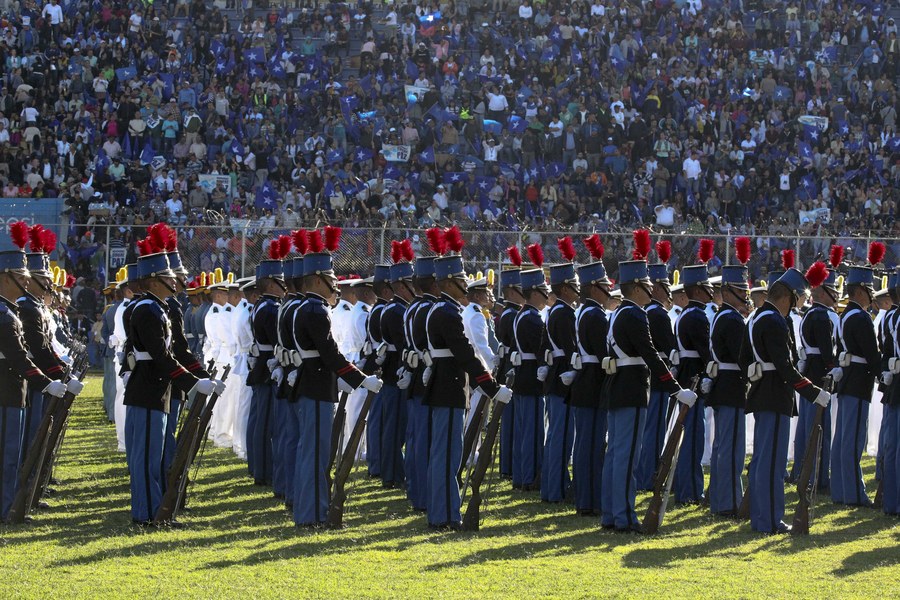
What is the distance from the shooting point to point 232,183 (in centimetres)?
2797

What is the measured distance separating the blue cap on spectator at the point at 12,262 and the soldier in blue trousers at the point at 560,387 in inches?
165

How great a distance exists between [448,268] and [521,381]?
111 inches

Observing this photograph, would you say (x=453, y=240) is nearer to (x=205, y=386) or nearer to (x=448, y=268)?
(x=448, y=268)

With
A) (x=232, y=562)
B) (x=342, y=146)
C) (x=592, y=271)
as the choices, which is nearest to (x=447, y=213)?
(x=342, y=146)

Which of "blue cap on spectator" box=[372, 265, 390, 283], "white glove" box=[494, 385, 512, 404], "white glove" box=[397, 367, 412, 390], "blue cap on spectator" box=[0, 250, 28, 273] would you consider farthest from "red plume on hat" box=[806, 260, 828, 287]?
"blue cap on spectator" box=[0, 250, 28, 273]

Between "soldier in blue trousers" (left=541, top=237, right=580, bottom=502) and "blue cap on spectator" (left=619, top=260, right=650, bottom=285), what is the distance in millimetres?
1350

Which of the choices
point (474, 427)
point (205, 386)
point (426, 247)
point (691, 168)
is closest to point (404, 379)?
point (474, 427)

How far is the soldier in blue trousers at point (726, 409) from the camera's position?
A: 34.9 ft

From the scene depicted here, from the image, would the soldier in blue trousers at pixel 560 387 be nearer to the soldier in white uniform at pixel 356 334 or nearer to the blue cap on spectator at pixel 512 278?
the blue cap on spectator at pixel 512 278

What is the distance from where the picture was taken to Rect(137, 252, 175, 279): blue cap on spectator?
9945mm

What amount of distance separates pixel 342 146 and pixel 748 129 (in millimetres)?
9006

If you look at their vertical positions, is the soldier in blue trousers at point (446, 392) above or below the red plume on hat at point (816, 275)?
below

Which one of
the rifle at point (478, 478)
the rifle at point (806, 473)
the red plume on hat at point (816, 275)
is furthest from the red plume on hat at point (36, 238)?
the rifle at point (806, 473)

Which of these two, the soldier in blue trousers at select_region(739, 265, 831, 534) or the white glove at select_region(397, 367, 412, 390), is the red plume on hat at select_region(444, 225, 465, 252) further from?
the soldier in blue trousers at select_region(739, 265, 831, 534)
